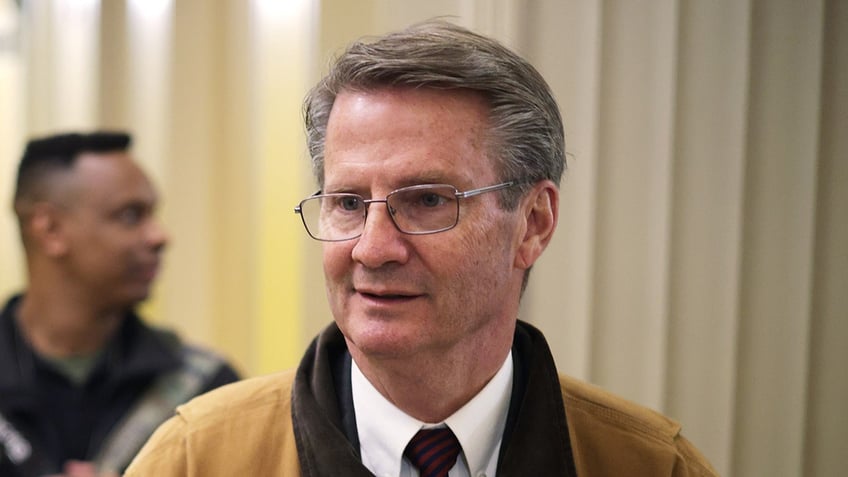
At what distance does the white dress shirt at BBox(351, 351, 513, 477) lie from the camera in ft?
4.31

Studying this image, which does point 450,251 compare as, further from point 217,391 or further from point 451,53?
point 217,391

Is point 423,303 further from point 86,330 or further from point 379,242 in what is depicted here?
point 86,330

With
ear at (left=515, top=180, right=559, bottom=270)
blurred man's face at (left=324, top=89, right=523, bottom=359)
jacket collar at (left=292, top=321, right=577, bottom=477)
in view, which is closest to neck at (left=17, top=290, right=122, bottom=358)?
jacket collar at (left=292, top=321, right=577, bottom=477)

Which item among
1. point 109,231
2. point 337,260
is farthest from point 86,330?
point 337,260

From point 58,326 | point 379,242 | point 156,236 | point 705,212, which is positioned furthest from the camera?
point 156,236

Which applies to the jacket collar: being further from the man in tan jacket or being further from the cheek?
the cheek

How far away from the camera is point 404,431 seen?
1.32m

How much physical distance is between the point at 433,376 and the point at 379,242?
24cm

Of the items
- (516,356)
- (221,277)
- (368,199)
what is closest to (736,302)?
(516,356)

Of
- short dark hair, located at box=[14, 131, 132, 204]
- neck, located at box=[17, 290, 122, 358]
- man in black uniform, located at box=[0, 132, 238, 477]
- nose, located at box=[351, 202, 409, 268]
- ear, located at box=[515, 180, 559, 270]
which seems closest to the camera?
nose, located at box=[351, 202, 409, 268]

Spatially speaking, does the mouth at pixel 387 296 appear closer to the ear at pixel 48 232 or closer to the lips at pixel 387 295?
the lips at pixel 387 295

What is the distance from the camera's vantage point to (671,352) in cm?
203

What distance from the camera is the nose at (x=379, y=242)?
123 cm

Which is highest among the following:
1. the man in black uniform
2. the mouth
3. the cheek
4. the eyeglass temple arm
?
the eyeglass temple arm
